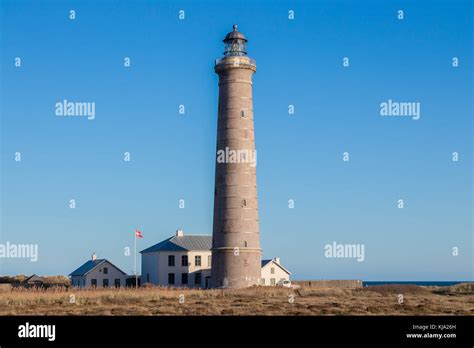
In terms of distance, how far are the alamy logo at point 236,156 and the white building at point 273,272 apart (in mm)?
15126

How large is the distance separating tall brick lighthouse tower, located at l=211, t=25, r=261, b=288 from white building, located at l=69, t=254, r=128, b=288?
47.1 feet

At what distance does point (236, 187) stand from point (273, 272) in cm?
1612

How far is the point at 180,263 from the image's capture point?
6538 centimetres

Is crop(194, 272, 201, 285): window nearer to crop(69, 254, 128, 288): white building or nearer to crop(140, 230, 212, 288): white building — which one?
crop(140, 230, 212, 288): white building

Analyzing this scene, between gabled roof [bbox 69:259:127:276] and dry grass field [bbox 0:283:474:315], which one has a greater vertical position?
A: gabled roof [bbox 69:259:127:276]

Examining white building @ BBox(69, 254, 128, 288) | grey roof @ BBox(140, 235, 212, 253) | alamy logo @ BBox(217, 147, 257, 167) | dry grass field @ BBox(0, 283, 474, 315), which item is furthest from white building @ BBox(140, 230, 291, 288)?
dry grass field @ BBox(0, 283, 474, 315)

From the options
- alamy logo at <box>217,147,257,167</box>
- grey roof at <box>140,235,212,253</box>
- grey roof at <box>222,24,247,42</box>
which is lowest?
grey roof at <box>140,235,212,253</box>

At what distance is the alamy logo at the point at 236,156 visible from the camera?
5534 cm
